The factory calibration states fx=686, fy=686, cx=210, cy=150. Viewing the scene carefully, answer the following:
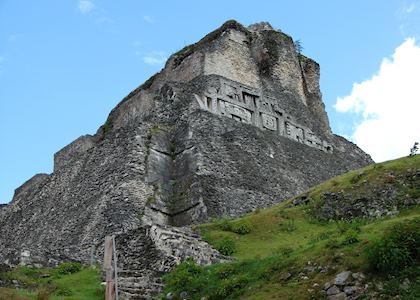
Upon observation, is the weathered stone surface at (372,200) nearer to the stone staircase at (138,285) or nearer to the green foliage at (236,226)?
the green foliage at (236,226)

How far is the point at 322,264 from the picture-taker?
1331 centimetres

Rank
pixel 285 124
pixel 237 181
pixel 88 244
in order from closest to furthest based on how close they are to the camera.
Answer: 1. pixel 88 244
2. pixel 237 181
3. pixel 285 124

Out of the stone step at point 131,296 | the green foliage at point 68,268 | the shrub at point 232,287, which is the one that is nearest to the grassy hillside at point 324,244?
the shrub at point 232,287

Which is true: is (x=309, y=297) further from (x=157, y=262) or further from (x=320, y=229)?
(x=320, y=229)

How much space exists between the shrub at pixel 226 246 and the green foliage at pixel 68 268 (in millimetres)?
3907

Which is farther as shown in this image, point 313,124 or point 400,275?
point 313,124

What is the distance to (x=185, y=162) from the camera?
27703mm

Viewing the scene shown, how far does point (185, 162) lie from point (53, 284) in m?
12.1

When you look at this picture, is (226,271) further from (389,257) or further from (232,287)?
(389,257)

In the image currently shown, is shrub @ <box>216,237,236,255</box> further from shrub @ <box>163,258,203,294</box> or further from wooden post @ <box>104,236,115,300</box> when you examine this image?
wooden post @ <box>104,236,115,300</box>

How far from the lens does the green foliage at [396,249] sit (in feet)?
39.9

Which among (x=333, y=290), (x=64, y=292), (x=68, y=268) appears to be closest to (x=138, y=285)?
(x=64, y=292)

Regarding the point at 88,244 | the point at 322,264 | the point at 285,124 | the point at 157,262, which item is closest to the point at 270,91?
the point at 285,124

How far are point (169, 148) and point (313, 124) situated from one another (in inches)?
447
